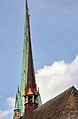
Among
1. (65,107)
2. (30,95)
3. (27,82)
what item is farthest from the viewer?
(27,82)

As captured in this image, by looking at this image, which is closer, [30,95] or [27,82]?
[30,95]

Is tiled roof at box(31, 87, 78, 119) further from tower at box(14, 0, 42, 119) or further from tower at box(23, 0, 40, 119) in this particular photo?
tower at box(14, 0, 42, 119)

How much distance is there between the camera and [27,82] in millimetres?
49312

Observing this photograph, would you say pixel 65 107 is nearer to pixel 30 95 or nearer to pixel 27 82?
pixel 30 95

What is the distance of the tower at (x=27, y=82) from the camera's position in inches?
1847

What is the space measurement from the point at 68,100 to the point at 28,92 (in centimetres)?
1780

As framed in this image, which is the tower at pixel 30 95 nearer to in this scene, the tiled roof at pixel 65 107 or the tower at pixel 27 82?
the tower at pixel 27 82

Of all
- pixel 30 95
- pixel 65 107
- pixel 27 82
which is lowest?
pixel 65 107

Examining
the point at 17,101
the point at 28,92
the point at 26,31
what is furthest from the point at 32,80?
the point at 26,31

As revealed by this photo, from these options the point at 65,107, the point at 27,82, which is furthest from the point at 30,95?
the point at 65,107

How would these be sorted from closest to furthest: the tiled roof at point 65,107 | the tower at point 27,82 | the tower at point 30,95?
→ the tiled roof at point 65,107 → the tower at point 30,95 → the tower at point 27,82

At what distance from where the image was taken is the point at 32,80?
49250mm

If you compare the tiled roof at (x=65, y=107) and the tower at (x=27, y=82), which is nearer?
the tiled roof at (x=65, y=107)

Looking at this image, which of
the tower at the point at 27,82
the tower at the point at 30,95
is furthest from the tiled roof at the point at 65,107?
the tower at the point at 27,82
